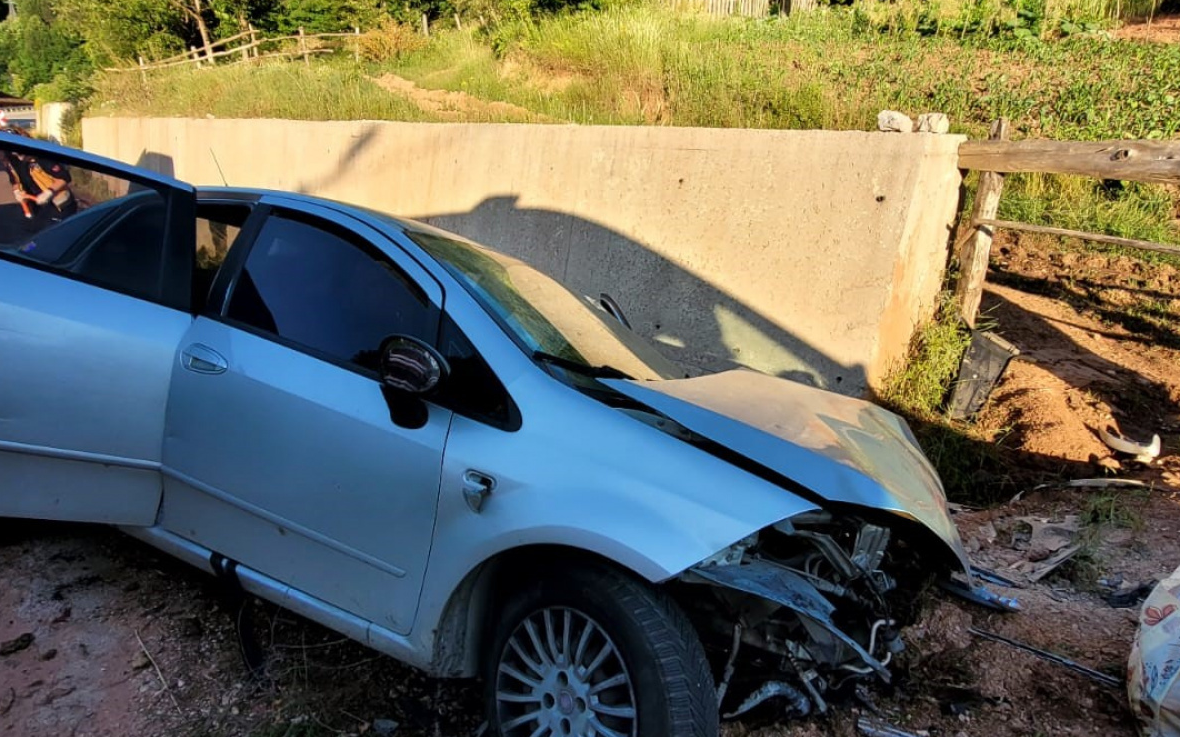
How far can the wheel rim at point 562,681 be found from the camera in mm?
2047

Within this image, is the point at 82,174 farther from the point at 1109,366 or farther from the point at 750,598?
the point at 1109,366

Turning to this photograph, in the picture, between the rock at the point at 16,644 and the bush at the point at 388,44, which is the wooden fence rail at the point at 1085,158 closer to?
the rock at the point at 16,644

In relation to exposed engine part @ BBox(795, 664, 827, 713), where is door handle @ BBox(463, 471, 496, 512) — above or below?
above

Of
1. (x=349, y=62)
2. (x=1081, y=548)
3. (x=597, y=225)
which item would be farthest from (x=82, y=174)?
(x=349, y=62)

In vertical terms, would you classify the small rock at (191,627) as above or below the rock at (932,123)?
below

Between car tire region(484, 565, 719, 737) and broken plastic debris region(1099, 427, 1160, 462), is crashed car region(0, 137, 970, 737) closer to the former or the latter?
car tire region(484, 565, 719, 737)

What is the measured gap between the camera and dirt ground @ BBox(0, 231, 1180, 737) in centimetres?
251

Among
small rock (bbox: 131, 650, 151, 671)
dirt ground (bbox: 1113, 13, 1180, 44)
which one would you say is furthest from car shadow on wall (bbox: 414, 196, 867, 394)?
dirt ground (bbox: 1113, 13, 1180, 44)

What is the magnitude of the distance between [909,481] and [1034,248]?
6482 millimetres

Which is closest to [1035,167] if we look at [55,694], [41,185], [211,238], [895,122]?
[895,122]

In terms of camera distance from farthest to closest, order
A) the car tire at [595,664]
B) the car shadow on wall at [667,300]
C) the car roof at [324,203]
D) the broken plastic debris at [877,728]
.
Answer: the car shadow on wall at [667,300] → the car roof at [324,203] → the broken plastic debris at [877,728] → the car tire at [595,664]

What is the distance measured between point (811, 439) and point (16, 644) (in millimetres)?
2916

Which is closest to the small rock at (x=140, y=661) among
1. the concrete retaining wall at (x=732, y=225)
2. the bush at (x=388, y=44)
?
the concrete retaining wall at (x=732, y=225)

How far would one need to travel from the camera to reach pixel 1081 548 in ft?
12.0
